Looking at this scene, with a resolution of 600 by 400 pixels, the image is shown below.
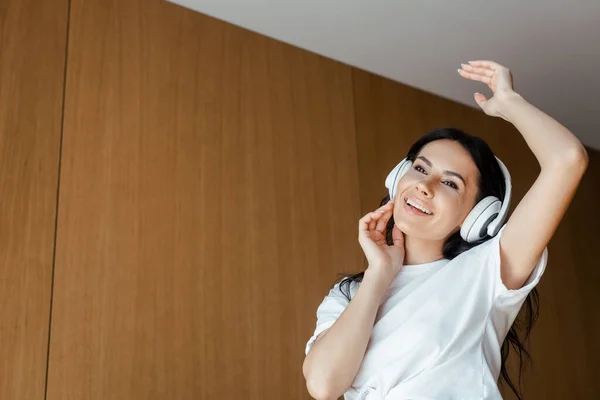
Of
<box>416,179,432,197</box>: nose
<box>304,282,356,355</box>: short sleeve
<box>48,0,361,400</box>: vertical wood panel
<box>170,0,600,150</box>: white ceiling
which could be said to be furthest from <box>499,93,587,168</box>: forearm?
<box>170,0,600,150</box>: white ceiling

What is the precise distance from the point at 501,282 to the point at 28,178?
1.43 metres

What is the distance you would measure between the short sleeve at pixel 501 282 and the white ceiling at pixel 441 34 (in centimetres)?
154

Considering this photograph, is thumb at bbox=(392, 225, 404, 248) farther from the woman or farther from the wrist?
the wrist

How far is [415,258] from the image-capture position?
4.83 ft

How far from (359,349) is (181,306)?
1.07 meters

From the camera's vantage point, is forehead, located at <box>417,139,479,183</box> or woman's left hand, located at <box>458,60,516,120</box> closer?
woman's left hand, located at <box>458,60,516,120</box>

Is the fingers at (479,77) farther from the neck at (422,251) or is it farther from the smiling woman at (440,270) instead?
the neck at (422,251)

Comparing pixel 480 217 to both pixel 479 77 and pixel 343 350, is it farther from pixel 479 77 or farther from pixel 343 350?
pixel 343 350

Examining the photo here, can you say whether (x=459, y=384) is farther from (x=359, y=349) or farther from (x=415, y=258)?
(x=415, y=258)

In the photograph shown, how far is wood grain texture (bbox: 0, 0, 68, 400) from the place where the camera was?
190 centimetres

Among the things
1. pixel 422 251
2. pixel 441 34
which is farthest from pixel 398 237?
pixel 441 34

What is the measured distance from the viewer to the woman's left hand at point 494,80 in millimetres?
1336

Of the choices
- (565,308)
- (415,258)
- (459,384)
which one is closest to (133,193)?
(415,258)

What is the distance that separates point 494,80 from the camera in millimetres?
1383
